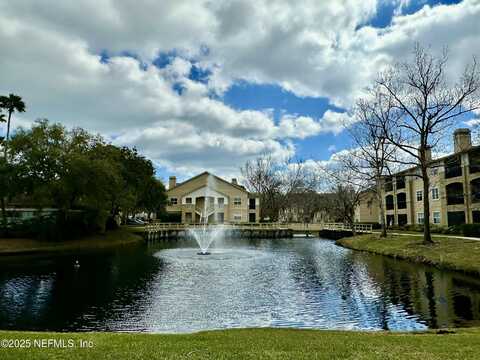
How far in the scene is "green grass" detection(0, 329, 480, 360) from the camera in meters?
6.67

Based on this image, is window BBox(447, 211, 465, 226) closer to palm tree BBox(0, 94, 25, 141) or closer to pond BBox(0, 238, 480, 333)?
pond BBox(0, 238, 480, 333)

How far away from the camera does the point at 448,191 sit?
1865 inches

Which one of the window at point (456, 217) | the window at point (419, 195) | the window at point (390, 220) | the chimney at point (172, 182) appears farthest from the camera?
the chimney at point (172, 182)

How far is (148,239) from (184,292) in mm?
41052

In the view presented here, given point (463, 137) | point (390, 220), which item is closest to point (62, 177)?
point (463, 137)

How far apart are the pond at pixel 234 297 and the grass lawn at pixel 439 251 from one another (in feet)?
3.91

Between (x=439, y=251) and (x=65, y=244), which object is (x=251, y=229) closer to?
(x=65, y=244)

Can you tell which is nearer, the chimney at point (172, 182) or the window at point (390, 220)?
the window at point (390, 220)

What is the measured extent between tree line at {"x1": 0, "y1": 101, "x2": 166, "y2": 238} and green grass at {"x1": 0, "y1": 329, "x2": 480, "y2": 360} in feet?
111

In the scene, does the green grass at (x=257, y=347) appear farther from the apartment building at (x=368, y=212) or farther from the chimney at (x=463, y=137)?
the apartment building at (x=368, y=212)

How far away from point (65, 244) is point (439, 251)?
125ft

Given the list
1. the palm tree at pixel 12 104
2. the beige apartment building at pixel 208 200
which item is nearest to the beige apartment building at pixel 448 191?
the beige apartment building at pixel 208 200

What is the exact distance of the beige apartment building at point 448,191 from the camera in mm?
42188

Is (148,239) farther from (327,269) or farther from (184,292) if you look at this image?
(184,292)
